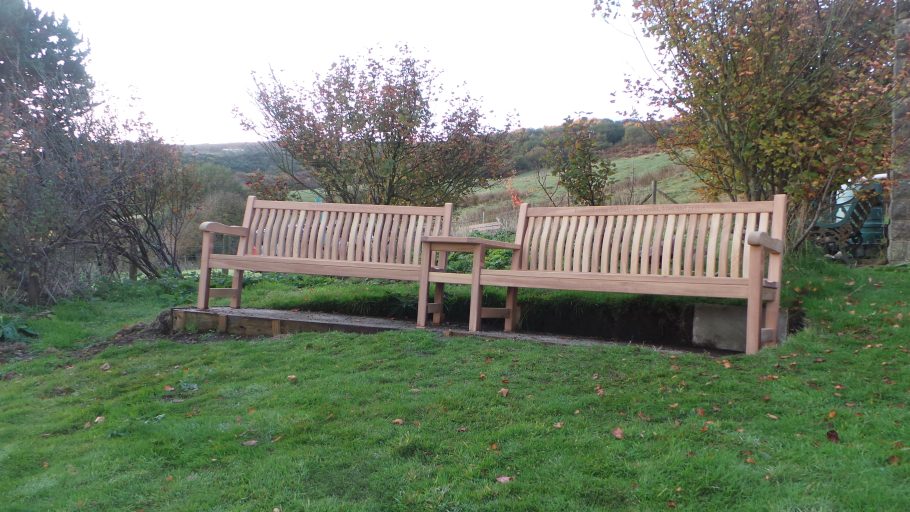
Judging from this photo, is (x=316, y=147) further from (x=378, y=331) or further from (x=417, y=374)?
(x=417, y=374)

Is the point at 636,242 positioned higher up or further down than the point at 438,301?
higher up

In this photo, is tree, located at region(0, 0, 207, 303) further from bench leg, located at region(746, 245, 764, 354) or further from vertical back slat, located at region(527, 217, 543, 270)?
bench leg, located at region(746, 245, 764, 354)

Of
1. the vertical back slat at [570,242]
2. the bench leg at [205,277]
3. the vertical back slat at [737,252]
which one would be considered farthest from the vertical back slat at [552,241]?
the bench leg at [205,277]

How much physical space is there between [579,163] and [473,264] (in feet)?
12.7

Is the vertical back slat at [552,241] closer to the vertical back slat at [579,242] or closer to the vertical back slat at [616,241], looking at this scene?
the vertical back slat at [579,242]

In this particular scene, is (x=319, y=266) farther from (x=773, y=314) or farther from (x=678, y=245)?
(x=773, y=314)

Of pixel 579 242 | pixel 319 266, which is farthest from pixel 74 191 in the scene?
pixel 579 242

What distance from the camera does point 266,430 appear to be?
3.24m

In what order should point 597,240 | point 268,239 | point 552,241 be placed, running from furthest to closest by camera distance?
point 268,239 → point 552,241 → point 597,240

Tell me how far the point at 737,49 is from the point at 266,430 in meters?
5.04

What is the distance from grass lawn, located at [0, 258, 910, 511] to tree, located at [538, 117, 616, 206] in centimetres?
412

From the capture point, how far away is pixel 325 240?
6.44 meters

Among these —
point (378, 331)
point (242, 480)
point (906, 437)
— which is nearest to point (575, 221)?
point (378, 331)

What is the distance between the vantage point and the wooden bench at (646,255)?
431 cm
